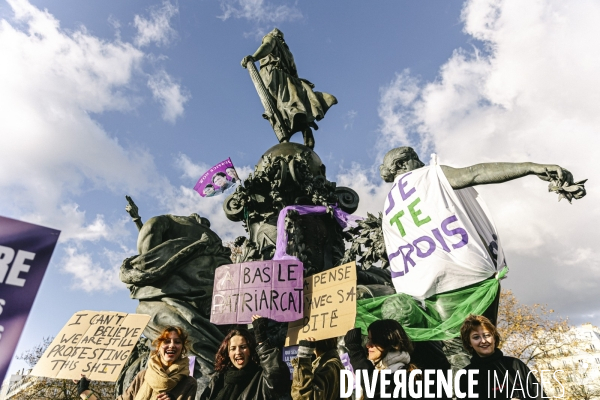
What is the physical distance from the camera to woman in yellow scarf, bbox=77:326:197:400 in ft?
9.83

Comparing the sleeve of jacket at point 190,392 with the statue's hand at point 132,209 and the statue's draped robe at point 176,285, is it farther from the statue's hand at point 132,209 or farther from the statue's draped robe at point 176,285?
the statue's hand at point 132,209

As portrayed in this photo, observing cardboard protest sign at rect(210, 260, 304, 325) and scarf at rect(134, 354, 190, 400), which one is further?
cardboard protest sign at rect(210, 260, 304, 325)

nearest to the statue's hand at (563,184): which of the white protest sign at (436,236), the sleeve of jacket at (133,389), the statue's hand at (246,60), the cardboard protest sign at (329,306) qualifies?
the white protest sign at (436,236)

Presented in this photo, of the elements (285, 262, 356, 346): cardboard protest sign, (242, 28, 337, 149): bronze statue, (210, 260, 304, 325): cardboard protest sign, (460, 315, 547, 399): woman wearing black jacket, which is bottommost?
(460, 315, 547, 399): woman wearing black jacket

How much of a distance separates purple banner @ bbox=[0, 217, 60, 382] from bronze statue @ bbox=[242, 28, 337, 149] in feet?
27.1

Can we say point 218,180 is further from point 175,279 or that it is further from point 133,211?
point 175,279

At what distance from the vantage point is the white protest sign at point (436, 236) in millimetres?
4461

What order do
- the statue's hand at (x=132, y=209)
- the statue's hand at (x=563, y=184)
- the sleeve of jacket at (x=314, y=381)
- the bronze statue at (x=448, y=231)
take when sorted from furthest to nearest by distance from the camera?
the statue's hand at (x=132, y=209)
the bronze statue at (x=448, y=231)
the statue's hand at (x=563, y=184)
the sleeve of jacket at (x=314, y=381)

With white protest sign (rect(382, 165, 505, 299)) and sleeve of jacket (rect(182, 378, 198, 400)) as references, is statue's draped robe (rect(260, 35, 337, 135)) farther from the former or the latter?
sleeve of jacket (rect(182, 378, 198, 400))

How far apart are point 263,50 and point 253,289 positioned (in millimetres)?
7225

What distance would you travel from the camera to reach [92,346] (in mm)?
4598

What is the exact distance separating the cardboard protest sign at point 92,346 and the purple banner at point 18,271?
2007 millimetres

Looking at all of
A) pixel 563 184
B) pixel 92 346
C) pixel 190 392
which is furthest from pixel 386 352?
pixel 92 346

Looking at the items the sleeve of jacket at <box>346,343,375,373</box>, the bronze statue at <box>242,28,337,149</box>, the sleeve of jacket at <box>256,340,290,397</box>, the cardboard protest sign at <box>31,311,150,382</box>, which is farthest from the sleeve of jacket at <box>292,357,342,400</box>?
the bronze statue at <box>242,28,337,149</box>
